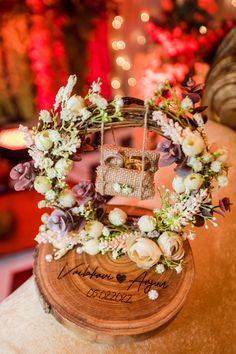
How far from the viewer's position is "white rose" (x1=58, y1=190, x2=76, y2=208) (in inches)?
51.0

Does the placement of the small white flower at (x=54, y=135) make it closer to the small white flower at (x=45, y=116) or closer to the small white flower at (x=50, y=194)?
the small white flower at (x=45, y=116)

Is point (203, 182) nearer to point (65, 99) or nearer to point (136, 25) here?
point (65, 99)

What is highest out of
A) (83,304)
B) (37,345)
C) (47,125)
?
(47,125)

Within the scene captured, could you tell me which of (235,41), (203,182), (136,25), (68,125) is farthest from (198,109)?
(136,25)

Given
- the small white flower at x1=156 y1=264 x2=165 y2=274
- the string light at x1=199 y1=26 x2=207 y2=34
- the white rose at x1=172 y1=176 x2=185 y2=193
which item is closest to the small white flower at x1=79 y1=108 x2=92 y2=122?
the white rose at x1=172 y1=176 x2=185 y2=193

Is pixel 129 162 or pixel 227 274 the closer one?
pixel 129 162

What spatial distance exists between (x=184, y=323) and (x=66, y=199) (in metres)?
0.53

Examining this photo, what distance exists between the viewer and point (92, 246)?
1375mm

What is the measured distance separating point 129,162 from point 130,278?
1.22ft

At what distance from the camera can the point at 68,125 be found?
4.00ft

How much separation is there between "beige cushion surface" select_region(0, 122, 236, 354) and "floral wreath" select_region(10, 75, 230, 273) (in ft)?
0.50

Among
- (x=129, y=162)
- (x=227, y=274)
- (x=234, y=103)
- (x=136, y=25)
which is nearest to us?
(x=129, y=162)

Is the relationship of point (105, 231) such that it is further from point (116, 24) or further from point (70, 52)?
point (116, 24)

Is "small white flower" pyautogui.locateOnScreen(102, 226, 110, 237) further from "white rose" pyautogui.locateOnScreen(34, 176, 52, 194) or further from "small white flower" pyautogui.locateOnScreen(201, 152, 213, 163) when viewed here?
"small white flower" pyautogui.locateOnScreen(201, 152, 213, 163)
